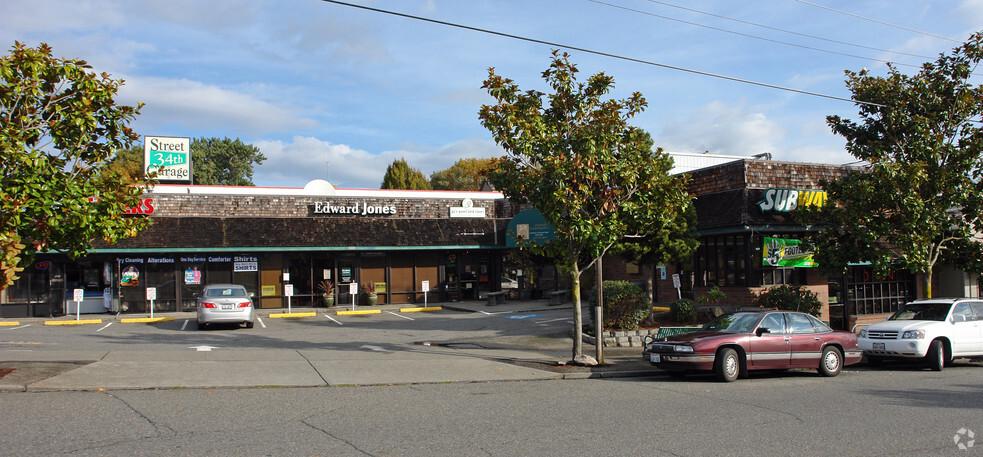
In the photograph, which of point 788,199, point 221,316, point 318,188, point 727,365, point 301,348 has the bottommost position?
point 301,348

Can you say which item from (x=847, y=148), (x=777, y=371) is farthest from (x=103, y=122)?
(x=847, y=148)

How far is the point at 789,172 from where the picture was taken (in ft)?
72.3

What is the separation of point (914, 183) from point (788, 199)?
3.57 metres

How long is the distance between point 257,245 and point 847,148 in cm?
2199

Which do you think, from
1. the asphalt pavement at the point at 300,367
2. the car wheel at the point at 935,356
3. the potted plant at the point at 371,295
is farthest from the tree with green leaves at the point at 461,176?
the car wheel at the point at 935,356

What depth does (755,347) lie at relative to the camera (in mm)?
13422

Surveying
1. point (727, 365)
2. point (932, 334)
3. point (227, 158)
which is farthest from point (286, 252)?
point (227, 158)

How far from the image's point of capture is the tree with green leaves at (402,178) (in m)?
67.9

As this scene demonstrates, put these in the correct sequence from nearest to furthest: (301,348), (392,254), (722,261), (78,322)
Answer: (301,348)
(722,261)
(78,322)
(392,254)

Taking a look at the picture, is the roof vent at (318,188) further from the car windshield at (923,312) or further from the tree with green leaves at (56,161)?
the car windshield at (923,312)

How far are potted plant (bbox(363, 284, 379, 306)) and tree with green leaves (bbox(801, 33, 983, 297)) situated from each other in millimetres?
18355

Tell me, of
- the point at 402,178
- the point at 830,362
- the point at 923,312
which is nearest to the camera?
the point at 830,362

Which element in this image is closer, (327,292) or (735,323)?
(735,323)

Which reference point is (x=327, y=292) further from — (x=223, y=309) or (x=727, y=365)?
(x=727, y=365)
